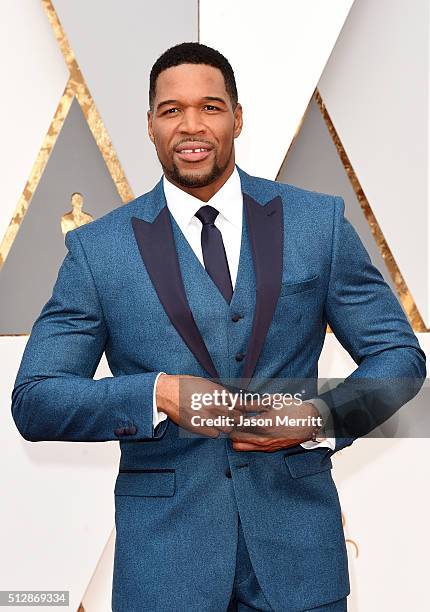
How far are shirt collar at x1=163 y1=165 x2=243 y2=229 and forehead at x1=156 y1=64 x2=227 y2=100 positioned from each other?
0.61ft

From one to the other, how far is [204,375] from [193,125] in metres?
0.51

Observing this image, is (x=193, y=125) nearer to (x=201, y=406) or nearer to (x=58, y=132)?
(x=201, y=406)

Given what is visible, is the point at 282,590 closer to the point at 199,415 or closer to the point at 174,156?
the point at 199,415

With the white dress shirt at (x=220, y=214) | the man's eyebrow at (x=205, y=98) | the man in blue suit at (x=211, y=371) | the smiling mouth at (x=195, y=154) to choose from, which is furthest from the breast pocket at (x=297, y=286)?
the man's eyebrow at (x=205, y=98)

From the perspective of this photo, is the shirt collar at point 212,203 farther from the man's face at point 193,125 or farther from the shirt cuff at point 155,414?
the shirt cuff at point 155,414

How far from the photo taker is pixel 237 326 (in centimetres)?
179

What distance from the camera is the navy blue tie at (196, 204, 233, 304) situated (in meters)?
1.83

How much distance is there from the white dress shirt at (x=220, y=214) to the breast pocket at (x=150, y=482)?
16.2 inches

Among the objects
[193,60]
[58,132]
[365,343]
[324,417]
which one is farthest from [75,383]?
[58,132]

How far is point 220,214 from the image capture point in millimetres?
1926

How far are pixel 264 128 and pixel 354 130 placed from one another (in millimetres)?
303

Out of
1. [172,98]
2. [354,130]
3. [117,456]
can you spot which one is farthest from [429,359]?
[172,98]

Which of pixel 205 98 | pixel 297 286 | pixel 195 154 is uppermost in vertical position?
pixel 205 98

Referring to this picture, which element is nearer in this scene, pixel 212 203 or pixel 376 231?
pixel 212 203
